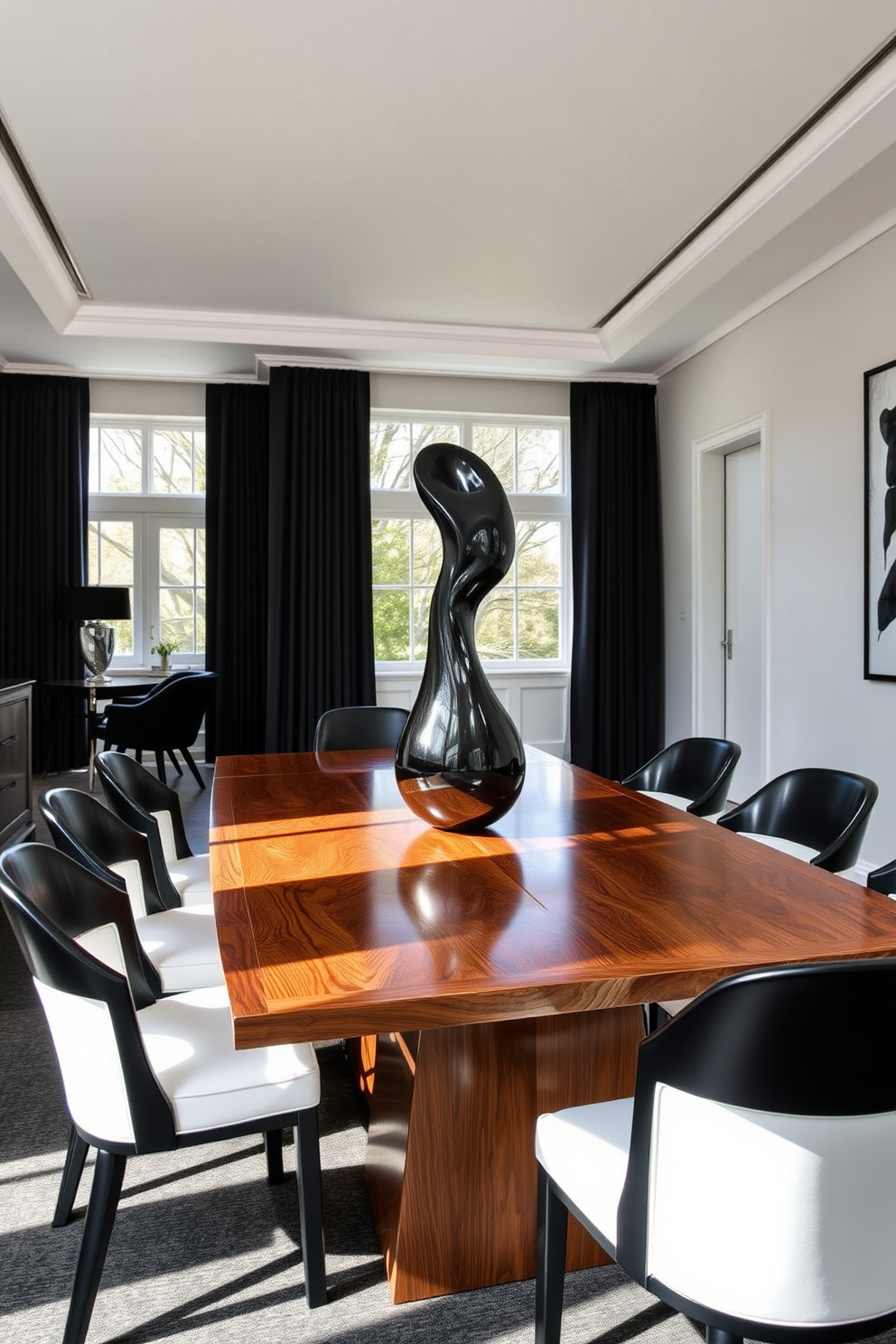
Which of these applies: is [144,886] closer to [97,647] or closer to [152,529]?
[97,647]

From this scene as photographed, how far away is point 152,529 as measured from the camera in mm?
6875

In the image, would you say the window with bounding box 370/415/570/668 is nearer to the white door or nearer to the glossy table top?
the white door

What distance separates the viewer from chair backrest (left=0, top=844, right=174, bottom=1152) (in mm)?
1280

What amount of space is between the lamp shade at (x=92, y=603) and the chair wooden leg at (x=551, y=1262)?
540 centimetres

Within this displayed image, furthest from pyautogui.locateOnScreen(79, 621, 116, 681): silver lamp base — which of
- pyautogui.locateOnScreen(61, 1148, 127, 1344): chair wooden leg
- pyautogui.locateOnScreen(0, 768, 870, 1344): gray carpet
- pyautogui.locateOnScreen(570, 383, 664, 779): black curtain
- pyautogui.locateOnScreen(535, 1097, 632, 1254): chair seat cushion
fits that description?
pyautogui.locateOnScreen(535, 1097, 632, 1254): chair seat cushion

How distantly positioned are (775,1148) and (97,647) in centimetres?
578

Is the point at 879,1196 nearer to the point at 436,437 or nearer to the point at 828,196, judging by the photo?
the point at 828,196

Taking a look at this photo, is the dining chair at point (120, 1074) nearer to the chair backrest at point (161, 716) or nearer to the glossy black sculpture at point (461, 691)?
the glossy black sculpture at point (461, 691)

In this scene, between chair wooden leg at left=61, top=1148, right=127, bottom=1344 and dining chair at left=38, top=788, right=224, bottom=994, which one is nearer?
chair wooden leg at left=61, top=1148, right=127, bottom=1344

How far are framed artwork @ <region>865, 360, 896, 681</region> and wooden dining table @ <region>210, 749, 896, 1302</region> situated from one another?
2.37 metres

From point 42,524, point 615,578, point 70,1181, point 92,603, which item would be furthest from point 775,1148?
point 42,524

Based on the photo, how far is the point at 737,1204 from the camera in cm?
98

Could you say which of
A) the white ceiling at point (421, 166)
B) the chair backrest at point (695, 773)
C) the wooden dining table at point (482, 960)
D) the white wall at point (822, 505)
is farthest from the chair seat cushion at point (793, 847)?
the white ceiling at point (421, 166)

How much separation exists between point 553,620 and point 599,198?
3337mm
